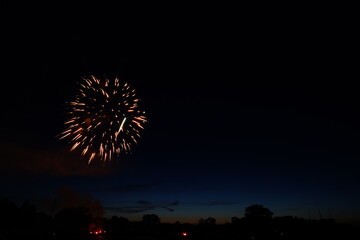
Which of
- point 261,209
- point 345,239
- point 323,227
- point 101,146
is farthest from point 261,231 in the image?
point 101,146

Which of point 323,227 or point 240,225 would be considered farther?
point 240,225

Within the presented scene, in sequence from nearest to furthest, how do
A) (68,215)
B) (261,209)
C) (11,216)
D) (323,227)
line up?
(11,216) → (323,227) → (261,209) → (68,215)

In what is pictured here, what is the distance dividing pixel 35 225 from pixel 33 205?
57.5 ft

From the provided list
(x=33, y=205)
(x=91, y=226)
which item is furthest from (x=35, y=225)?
(x=91, y=226)

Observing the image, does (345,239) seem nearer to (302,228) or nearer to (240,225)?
(302,228)

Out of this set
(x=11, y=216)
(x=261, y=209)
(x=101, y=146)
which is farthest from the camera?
(x=261, y=209)

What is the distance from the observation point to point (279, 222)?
5679 inches

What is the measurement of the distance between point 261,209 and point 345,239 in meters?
60.9

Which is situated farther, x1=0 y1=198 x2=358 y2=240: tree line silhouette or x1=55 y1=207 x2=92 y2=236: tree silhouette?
x1=55 y1=207 x2=92 y2=236: tree silhouette

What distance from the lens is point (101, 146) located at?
29.7 meters

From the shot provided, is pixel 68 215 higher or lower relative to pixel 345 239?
higher

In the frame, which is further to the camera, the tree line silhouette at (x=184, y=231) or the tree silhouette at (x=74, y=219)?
the tree silhouette at (x=74, y=219)

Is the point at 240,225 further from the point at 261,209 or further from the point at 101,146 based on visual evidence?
the point at 101,146

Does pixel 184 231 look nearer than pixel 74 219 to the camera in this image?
Yes
